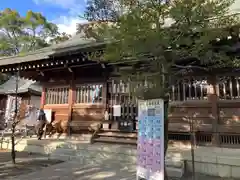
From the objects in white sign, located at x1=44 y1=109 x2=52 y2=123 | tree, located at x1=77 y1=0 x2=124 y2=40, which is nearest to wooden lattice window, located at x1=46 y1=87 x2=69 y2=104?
white sign, located at x1=44 y1=109 x2=52 y2=123

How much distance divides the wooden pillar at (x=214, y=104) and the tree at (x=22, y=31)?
23.5m

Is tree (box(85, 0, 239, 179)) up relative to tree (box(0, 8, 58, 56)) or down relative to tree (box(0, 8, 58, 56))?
down

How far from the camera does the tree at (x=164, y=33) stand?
364cm

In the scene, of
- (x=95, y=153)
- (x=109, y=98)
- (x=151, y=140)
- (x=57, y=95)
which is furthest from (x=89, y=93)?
(x=151, y=140)

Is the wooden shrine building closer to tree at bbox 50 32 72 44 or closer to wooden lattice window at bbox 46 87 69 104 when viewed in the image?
wooden lattice window at bbox 46 87 69 104

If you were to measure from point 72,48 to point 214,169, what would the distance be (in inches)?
206

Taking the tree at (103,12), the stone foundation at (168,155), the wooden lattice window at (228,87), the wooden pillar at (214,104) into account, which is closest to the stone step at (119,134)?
the stone foundation at (168,155)

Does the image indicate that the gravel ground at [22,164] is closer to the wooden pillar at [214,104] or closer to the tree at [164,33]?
the tree at [164,33]

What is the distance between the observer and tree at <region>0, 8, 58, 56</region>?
26984 mm

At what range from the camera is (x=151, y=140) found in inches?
146

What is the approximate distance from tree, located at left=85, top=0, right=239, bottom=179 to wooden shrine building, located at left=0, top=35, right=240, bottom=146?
130 cm

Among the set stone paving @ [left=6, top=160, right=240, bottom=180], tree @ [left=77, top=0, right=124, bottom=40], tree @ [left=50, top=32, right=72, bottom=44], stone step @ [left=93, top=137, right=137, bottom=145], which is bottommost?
stone paving @ [left=6, top=160, right=240, bottom=180]

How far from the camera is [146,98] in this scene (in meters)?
4.02

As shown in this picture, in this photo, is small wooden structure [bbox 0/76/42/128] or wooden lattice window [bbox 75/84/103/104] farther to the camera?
small wooden structure [bbox 0/76/42/128]
